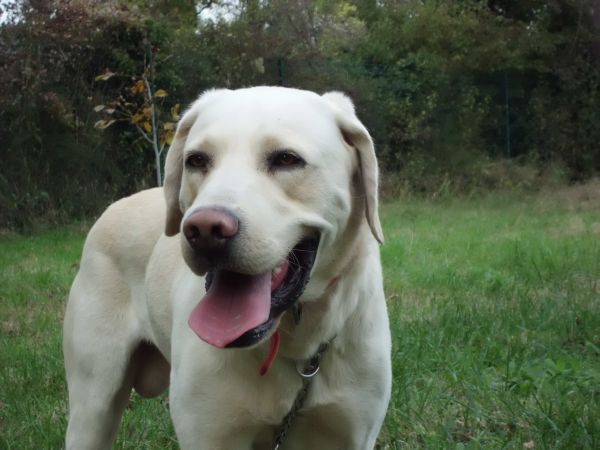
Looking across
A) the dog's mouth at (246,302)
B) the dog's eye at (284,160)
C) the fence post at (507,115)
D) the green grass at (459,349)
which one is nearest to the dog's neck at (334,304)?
the dog's mouth at (246,302)

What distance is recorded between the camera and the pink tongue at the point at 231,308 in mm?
2129

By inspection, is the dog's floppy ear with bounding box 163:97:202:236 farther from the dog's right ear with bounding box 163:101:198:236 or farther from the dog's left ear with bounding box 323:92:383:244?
the dog's left ear with bounding box 323:92:383:244

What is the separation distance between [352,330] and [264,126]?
73cm

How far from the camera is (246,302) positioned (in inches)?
86.1

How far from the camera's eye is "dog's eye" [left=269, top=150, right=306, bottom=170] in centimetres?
229

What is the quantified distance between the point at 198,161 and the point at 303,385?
0.77 metres

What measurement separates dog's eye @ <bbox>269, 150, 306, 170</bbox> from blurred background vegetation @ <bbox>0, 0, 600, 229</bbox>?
5489mm

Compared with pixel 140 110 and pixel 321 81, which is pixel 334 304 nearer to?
pixel 140 110

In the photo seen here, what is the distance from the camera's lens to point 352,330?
2588 millimetres

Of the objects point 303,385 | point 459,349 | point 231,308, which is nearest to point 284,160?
Result: point 231,308

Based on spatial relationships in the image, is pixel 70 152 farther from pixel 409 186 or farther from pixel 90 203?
pixel 409 186

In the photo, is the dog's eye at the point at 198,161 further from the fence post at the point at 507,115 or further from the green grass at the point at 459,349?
the fence post at the point at 507,115

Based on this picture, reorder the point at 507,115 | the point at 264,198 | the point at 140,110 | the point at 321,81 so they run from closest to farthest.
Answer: the point at 264,198 → the point at 140,110 → the point at 321,81 → the point at 507,115

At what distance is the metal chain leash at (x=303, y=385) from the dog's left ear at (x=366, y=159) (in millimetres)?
412
